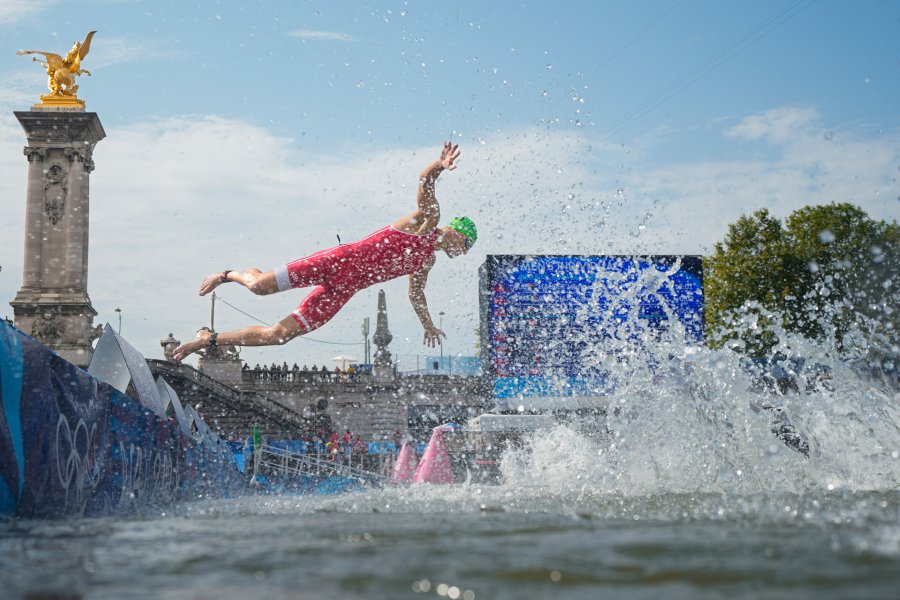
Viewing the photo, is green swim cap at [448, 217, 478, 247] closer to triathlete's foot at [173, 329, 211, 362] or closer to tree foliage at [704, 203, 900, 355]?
triathlete's foot at [173, 329, 211, 362]

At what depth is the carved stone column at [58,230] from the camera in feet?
139

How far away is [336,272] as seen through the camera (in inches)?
413

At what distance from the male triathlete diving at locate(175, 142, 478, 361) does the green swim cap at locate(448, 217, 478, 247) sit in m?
0.13

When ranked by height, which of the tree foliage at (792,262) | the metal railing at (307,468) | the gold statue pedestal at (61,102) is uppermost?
the gold statue pedestal at (61,102)

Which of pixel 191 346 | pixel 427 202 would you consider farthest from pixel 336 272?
pixel 191 346

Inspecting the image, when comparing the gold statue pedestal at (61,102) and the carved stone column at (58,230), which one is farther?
the gold statue pedestal at (61,102)

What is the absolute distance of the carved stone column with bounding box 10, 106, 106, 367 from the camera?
139 feet

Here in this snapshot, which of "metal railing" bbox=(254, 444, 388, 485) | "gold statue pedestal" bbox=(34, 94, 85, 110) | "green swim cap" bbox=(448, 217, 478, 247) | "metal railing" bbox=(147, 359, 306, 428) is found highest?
"gold statue pedestal" bbox=(34, 94, 85, 110)

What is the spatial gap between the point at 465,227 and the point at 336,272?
1570mm

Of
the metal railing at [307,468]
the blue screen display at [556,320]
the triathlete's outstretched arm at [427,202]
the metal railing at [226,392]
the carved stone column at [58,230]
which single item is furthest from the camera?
the carved stone column at [58,230]

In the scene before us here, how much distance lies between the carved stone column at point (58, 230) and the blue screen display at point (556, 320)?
74.4 ft

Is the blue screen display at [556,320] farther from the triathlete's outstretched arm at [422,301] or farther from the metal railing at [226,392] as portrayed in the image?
the metal railing at [226,392]

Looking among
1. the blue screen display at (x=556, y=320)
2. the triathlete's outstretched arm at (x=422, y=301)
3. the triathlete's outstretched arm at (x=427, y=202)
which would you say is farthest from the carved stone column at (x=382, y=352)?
the triathlete's outstretched arm at (x=427, y=202)

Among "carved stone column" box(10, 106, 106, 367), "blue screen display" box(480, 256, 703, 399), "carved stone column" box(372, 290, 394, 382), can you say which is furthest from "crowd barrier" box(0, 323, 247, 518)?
"carved stone column" box(372, 290, 394, 382)
